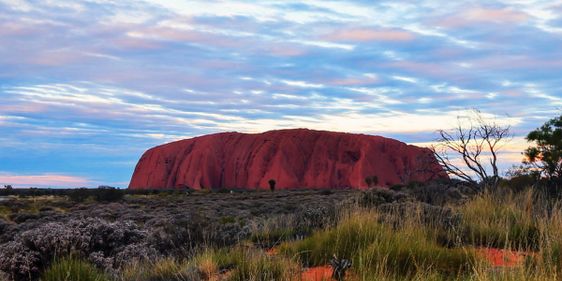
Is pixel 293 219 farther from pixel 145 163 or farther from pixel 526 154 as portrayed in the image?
pixel 145 163

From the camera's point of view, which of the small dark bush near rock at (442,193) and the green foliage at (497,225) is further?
the small dark bush near rock at (442,193)

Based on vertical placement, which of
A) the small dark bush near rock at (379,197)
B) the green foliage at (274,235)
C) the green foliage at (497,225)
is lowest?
the green foliage at (274,235)

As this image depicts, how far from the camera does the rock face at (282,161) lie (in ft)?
333

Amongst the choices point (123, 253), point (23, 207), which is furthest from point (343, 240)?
point (23, 207)

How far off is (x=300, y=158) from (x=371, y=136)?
14910mm

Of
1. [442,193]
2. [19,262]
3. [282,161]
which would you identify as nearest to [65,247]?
[19,262]

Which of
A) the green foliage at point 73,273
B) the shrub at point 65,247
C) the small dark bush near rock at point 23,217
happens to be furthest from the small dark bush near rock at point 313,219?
the small dark bush near rock at point 23,217

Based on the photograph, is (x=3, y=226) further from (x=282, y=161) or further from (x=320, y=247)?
(x=282, y=161)

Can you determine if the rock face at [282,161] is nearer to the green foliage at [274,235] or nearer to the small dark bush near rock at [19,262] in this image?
the green foliage at [274,235]

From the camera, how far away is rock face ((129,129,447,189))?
101m

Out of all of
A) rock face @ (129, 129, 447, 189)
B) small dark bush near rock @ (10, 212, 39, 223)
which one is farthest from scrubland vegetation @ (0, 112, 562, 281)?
rock face @ (129, 129, 447, 189)

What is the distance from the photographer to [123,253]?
11117mm

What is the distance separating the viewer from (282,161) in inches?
4124

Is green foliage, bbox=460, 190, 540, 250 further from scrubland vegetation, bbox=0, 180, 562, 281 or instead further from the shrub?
the shrub
